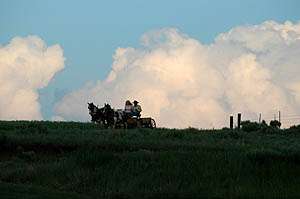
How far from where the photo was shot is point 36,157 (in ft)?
103

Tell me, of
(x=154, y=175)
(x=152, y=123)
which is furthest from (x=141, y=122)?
(x=154, y=175)

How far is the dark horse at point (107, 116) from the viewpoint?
49.2 metres

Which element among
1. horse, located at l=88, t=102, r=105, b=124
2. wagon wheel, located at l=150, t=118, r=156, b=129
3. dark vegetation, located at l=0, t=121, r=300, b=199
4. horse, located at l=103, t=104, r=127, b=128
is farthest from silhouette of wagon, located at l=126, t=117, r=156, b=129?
dark vegetation, located at l=0, t=121, r=300, b=199

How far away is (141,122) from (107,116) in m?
2.46

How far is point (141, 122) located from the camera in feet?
164

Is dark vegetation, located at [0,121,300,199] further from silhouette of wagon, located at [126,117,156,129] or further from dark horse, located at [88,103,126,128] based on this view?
dark horse, located at [88,103,126,128]

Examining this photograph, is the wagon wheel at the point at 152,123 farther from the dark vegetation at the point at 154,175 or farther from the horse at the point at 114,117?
the dark vegetation at the point at 154,175

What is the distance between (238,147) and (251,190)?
1138cm

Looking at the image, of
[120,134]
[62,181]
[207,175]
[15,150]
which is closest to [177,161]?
[207,175]

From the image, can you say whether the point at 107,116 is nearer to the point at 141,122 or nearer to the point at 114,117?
the point at 114,117

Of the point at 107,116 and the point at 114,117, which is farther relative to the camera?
the point at 107,116

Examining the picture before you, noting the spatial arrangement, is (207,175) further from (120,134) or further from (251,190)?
(120,134)

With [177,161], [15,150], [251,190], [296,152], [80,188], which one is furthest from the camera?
[15,150]

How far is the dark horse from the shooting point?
161 ft
